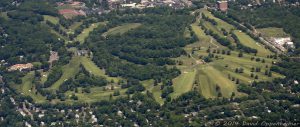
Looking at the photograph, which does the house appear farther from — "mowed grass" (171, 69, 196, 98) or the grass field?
"mowed grass" (171, 69, 196, 98)

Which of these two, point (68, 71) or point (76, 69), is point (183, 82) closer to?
point (76, 69)

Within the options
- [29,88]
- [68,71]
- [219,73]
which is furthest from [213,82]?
[29,88]

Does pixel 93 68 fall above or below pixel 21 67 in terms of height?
above

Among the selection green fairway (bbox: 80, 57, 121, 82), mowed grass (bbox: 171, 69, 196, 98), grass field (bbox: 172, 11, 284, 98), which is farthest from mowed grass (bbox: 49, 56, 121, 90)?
grass field (bbox: 172, 11, 284, 98)

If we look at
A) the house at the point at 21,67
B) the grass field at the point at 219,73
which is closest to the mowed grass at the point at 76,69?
the house at the point at 21,67

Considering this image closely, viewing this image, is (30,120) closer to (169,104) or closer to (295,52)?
(169,104)

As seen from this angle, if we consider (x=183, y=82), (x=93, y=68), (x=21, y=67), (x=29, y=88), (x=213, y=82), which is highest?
(x=213, y=82)

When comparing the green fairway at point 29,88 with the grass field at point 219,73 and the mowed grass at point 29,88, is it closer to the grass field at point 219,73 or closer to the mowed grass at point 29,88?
the mowed grass at point 29,88

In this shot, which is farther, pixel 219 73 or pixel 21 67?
pixel 21 67
